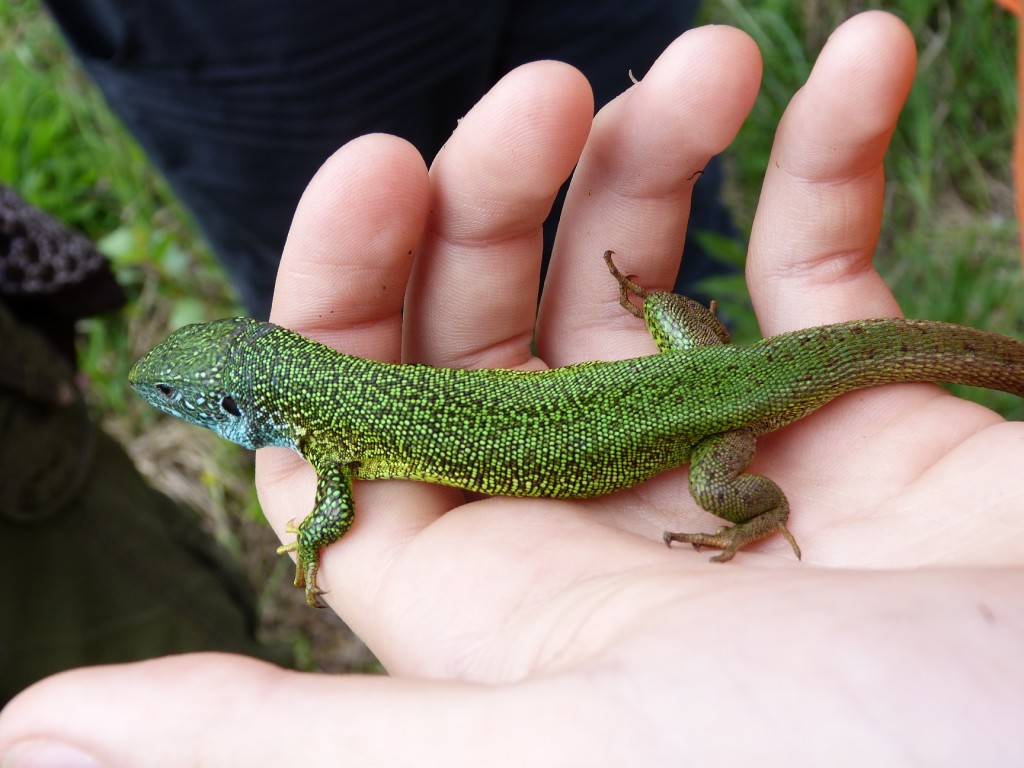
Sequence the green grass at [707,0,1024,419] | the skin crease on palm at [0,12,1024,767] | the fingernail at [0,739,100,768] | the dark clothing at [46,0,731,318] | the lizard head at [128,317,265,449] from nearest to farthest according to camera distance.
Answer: the skin crease on palm at [0,12,1024,767] < the fingernail at [0,739,100,768] < the lizard head at [128,317,265,449] < the dark clothing at [46,0,731,318] < the green grass at [707,0,1024,419]

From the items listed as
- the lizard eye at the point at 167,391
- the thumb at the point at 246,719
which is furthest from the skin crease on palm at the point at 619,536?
the lizard eye at the point at 167,391

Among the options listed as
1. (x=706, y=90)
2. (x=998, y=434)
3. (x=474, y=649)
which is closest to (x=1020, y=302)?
(x=998, y=434)

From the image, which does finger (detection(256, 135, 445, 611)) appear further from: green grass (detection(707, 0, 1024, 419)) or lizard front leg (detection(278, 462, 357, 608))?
green grass (detection(707, 0, 1024, 419))

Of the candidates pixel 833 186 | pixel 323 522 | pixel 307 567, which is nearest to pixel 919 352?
pixel 833 186

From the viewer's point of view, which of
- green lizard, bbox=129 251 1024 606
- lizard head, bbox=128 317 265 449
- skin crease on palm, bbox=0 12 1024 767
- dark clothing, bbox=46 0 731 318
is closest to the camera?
skin crease on palm, bbox=0 12 1024 767

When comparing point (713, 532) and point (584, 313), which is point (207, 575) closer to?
point (584, 313)

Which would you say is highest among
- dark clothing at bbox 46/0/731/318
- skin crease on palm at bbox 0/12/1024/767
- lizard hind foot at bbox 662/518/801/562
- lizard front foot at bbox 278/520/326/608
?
dark clothing at bbox 46/0/731/318

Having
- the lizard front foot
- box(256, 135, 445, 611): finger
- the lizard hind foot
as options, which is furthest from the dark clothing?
the lizard hind foot

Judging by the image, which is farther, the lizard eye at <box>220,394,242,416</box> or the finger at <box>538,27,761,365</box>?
the lizard eye at <box>220,394,242,416</box>
